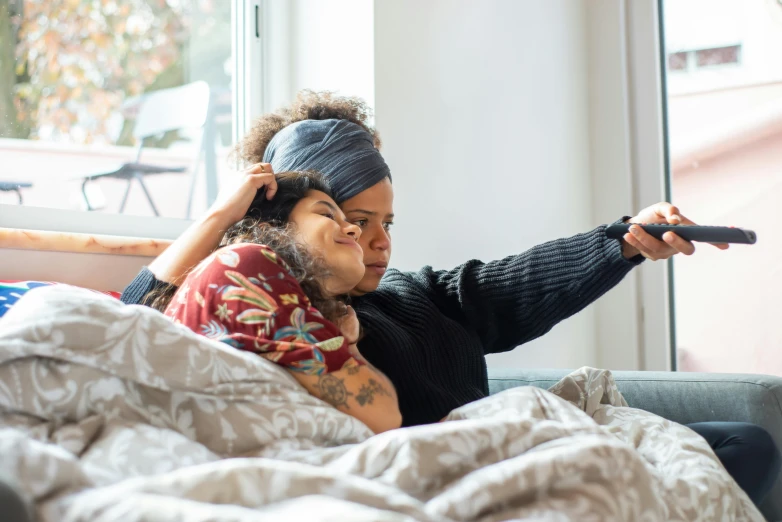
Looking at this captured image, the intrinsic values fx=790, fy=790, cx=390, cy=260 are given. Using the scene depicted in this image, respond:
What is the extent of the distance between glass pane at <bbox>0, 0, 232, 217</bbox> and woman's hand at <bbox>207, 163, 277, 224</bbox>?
0.61 meters

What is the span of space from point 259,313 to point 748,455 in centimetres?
70

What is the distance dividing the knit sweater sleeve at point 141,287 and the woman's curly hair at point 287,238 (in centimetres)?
1

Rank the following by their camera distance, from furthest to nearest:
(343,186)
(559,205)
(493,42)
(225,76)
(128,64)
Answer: (559,205) < (493,42) < (225,76) < (128,64) < (343,186)

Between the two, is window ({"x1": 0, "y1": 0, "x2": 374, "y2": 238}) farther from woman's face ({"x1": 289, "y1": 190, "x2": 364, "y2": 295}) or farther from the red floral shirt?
the red floral shirt

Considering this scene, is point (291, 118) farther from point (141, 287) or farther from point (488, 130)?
point (488, 130)

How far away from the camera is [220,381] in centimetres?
77

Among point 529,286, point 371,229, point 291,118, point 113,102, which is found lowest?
point 529,286

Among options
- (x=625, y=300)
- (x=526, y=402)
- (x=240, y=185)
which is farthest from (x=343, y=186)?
(x=625, y=300)

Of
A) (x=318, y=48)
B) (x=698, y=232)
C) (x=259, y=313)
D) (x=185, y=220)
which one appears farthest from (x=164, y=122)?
(x=698, y=232)

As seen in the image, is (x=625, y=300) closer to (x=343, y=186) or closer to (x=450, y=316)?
(x=450, y=316)

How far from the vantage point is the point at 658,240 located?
1240 millimetres

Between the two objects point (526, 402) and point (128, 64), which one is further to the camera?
point (128, 64)

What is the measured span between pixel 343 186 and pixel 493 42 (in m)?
0.94

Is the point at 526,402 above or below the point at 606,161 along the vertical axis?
below
